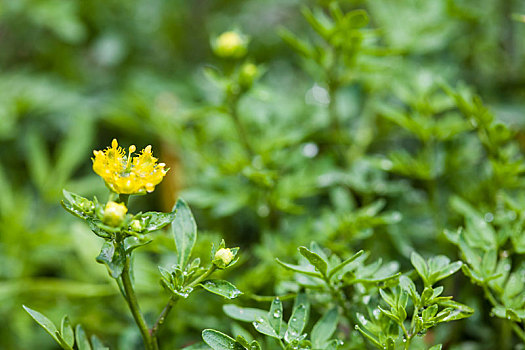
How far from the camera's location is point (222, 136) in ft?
4.02

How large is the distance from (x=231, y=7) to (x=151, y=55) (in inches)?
13.1

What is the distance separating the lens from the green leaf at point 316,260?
2.08 feet

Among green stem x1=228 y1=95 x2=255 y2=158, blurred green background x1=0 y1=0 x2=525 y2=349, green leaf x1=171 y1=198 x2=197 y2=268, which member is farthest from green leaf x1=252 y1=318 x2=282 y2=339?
green stem x1=228 y1=95 x2=255 y2=158

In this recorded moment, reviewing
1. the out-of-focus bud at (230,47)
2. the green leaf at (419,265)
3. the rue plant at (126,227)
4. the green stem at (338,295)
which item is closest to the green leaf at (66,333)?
the rue plant at (126,227)

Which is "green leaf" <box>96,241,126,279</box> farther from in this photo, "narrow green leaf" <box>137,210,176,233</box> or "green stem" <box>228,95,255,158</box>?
"green stem" <box>228,95,255,158</box>

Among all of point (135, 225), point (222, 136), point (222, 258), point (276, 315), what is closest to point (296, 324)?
point (276, 315)

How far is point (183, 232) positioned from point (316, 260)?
189 mm

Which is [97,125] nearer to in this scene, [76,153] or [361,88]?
[76,153]

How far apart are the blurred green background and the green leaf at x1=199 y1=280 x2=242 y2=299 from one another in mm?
261

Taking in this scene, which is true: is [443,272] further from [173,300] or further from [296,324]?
[173,300]

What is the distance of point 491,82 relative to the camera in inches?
56.1

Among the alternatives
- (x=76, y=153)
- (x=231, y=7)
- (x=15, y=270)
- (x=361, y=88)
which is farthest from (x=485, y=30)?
(x=15, y=270)

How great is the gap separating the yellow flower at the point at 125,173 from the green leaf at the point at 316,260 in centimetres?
20

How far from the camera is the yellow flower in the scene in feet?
1.98
